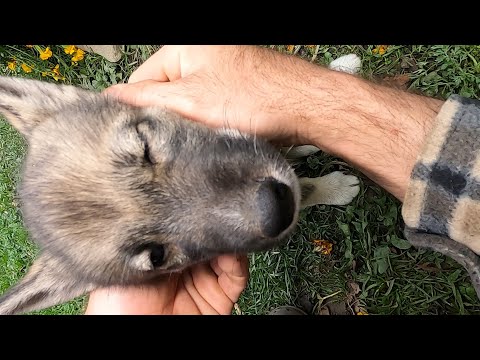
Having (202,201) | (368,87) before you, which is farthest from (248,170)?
(368,87)

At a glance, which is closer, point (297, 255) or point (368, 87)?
point (368, 87)

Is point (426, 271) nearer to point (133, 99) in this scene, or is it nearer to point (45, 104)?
point (133, 99)

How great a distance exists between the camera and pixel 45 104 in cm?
313

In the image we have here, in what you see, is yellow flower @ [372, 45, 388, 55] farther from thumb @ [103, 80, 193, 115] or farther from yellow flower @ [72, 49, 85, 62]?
yellow flower @ [72, 49, 85, 62]

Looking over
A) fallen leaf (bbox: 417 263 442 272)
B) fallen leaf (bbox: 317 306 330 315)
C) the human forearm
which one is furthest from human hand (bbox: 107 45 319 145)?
fallen leaf (bbox: 317 306 330 315)

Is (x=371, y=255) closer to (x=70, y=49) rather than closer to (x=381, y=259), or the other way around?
(x=381, y=259)

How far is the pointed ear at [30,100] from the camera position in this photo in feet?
9.93

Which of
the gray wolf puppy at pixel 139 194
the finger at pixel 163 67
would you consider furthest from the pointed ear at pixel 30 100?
the finger at pixel 163 67

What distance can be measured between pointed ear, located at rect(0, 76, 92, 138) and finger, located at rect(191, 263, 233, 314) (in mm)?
1450

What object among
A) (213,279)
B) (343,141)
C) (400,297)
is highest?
(343,141)

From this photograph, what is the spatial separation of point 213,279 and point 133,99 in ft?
4.60

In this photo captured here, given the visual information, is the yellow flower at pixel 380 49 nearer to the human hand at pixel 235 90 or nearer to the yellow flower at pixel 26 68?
the human hand at pixel 235 90

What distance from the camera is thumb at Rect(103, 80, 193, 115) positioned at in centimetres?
293

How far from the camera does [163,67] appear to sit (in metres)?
3.32
